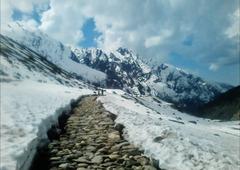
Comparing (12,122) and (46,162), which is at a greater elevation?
(12,122)

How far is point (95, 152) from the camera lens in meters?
11.4

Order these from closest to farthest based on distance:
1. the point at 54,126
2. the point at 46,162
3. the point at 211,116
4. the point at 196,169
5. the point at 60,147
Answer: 1. the point at 196,169
2. the point at 46,162
3. the point at 60,147
4. the point at 54,126
5. the point at 211,116

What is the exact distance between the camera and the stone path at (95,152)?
980 cm

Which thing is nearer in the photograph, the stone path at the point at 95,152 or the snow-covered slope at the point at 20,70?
the stone path at the point at 95,152

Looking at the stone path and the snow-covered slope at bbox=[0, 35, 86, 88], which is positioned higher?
the snow-covered slope at bbox=[0, 35, 86, 88]

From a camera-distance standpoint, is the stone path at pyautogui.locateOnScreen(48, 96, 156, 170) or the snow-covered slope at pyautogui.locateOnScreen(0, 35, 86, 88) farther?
the snow-covered slope at pyautogui.locateOnScreen(0, 35, 86, 88)

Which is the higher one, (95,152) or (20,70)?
(20,70)

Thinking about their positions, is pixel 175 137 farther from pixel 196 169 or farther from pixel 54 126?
pixel 54 126

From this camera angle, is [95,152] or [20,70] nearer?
[95,152]

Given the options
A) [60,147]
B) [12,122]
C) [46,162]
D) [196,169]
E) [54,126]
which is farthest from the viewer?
[54,126]

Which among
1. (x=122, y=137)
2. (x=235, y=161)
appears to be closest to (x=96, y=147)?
(x=122, y=137)

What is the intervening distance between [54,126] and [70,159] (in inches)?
219

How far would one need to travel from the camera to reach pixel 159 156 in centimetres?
1059

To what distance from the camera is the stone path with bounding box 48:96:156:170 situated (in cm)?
980
